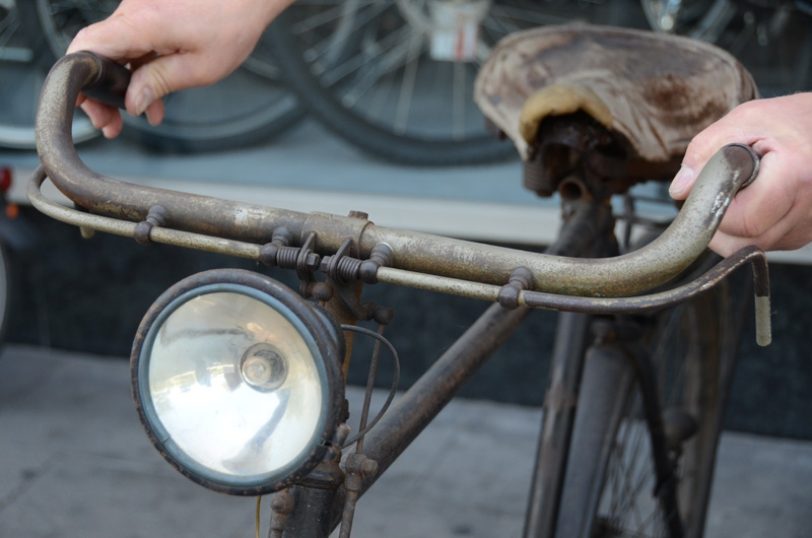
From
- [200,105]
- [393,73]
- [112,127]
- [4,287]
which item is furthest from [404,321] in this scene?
[112,127]

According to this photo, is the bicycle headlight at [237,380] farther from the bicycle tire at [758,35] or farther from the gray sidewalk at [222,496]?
the bicycle tire at [758,35]

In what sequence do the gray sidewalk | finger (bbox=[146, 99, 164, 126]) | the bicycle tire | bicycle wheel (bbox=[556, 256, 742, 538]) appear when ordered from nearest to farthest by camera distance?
finger (bbox=[146, 99, 164, 126])
bicycle wheel (bbox=[556, 256, 742, 538])
the gray sidewalk
the bicycle tire

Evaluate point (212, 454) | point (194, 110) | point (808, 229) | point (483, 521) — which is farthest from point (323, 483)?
point (194, 110)

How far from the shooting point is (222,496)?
10.2 ft

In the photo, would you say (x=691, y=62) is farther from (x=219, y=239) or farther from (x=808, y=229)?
(x=219, y=239)

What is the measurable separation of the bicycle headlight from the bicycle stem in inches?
3.4

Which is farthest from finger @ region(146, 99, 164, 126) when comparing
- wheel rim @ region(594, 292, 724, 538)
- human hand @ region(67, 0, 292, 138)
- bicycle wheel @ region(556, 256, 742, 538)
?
wheel rim @ region(594, 292, 724, 538)

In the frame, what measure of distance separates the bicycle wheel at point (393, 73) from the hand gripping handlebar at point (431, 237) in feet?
7.58

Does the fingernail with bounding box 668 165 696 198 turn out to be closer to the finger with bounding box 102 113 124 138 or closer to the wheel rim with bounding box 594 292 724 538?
the finger with bounding box 102 113 124 138

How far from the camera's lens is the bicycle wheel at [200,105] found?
3.56 meters

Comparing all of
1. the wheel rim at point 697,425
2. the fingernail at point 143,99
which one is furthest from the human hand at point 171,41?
the wheel rim at point 697,425

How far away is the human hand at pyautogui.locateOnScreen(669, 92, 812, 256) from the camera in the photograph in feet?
3.23

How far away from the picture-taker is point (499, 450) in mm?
3451

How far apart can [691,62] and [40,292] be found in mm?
2640
